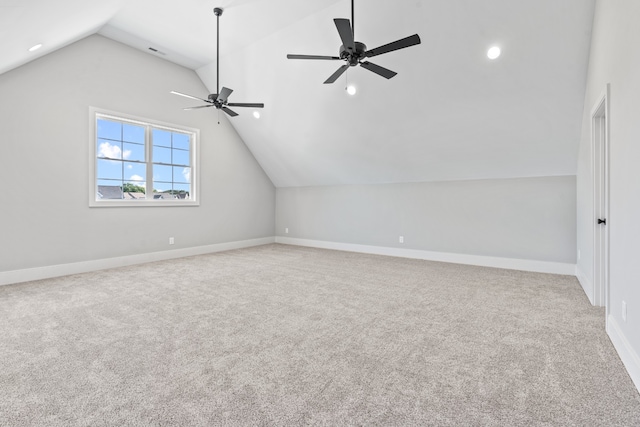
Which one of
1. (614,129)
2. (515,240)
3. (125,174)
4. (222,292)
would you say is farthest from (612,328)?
(125,174)

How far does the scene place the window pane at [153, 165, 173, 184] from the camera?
5930 mm

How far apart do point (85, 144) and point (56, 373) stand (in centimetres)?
407

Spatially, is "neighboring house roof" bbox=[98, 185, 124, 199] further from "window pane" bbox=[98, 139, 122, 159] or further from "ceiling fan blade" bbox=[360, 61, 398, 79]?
A: "ceiling fan blade" bbox=[360, 61, 398, 79]

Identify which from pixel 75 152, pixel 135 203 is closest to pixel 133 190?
pixel 135 203

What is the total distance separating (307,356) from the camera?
2.27 m

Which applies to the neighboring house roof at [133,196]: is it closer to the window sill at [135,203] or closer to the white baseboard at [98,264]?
the window sill at [135,203]

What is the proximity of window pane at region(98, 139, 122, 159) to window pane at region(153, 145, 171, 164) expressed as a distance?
589 mm

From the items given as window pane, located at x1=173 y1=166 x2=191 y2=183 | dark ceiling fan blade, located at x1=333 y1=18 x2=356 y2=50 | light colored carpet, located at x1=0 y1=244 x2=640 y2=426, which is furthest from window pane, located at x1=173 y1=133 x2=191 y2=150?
dark ceiling fan blade, located at x1=333 y1=18 x2=356 y2=50

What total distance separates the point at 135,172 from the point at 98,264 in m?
1.67

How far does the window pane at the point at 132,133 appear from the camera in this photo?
5484mm

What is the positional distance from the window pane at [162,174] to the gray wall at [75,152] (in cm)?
57

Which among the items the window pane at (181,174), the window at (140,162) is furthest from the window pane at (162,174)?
the window pane at (181,174)

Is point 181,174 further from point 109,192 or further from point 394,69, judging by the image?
point 394,69

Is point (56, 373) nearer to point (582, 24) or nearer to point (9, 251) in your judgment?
point (9, 251)
